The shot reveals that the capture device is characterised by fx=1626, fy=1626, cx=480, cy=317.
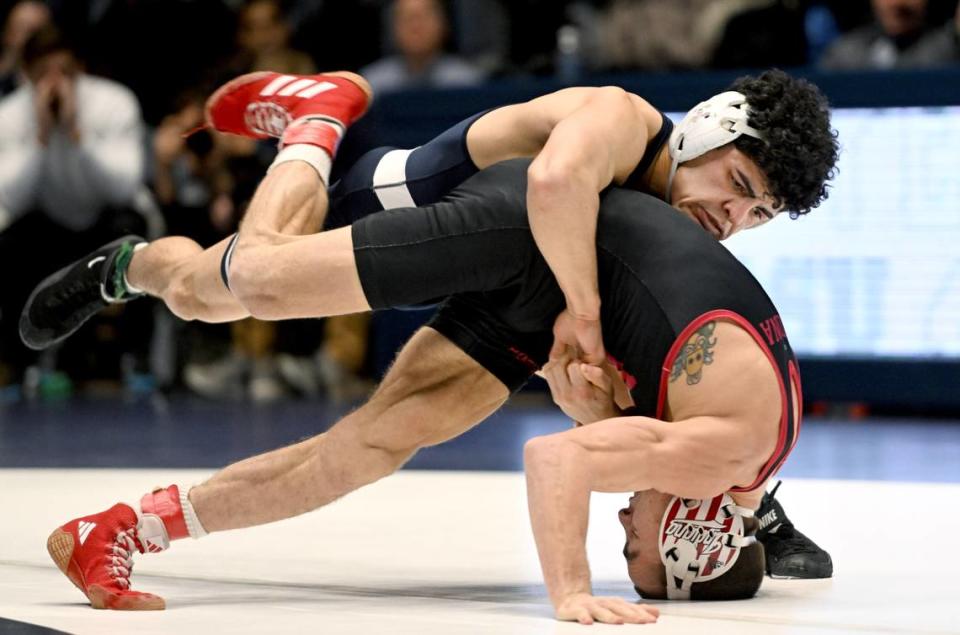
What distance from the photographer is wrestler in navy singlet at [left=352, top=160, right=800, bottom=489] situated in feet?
8.84

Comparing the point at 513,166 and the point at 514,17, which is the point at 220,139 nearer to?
the point at 514,17

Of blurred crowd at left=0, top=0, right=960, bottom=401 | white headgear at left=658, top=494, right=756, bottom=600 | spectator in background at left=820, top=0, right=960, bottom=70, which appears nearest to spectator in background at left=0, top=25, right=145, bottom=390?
blurred crowd at left=0, top=0, right=960, bottom=401

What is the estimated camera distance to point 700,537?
2.76 metres

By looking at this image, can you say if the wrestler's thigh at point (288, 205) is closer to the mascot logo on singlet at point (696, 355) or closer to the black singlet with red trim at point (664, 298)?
the black singlet with red trim at point (664, 298)

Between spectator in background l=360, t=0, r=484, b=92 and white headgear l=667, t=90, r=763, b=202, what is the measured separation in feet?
12.9

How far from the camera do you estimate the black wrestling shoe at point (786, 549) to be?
3.03 m

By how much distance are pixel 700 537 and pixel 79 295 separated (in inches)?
60.2

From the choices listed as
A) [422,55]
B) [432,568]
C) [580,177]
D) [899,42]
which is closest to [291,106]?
[580,177]

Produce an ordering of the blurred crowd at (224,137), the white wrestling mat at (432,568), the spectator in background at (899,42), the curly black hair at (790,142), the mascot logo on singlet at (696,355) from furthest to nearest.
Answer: the blurred crowd at (224,137)
the spectator in background at (899,42)
the curly black hair at (790,142)
the mascot logo on singlet at (696,355)
the white wrestling mat at (432,568)

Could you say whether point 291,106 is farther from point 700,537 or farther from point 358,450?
point 700,537

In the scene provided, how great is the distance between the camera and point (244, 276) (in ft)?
9.54

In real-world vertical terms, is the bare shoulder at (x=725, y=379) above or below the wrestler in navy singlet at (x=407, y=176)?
below

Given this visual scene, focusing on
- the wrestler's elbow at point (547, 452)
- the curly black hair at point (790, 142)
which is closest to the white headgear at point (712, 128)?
the curly black hair at point (790, 142)

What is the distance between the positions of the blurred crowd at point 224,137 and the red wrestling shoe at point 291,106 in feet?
10.0
